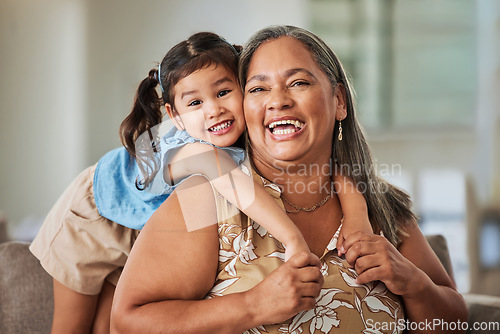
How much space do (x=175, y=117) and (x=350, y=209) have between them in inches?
20.1

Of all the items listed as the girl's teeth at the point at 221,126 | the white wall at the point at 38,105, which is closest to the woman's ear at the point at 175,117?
the girl's teeth at the point at 221,126

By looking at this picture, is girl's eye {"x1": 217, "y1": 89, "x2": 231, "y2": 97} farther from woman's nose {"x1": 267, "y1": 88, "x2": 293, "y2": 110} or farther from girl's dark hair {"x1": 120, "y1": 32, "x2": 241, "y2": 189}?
woman's nose {"x1": 267, "y1": 88, "x2": 293, "y2": 110}

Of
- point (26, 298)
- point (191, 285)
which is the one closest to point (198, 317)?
point (191, 285)

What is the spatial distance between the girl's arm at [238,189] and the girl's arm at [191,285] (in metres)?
0.04

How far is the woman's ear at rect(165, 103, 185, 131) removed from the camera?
1.48m

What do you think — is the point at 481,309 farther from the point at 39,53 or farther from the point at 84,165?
the point at 39,53

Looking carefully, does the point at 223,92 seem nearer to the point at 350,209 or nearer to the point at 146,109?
the point at 146,109

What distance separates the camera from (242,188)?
124cm

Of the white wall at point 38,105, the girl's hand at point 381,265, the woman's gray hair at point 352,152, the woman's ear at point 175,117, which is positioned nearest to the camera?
the girl's hand at point 381,265

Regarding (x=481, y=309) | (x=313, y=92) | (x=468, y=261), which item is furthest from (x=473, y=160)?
(x=313, y=92)

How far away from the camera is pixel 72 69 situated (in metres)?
4.58

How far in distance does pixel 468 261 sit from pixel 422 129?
1.16 metres

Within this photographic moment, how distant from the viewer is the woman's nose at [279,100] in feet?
4.19

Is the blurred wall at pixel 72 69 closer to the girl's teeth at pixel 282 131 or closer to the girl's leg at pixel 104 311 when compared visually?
the girl's leg at pixel 104 311
